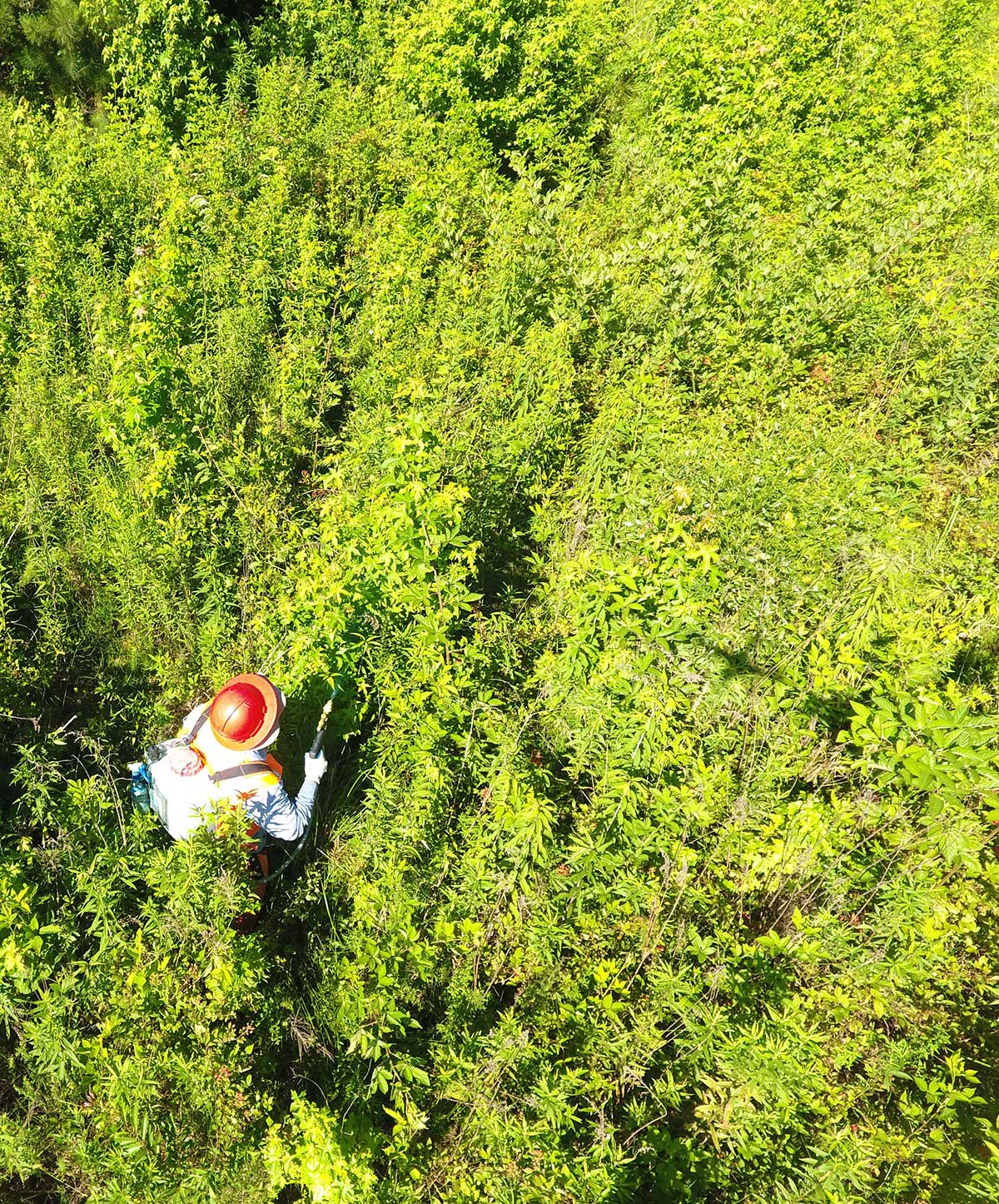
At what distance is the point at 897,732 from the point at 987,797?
1.89ft

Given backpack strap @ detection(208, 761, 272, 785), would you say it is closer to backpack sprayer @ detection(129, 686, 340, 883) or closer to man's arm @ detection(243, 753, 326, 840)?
man's arm @ detection(243, 753, 326, 840)

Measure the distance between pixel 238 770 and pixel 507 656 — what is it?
1576 mm

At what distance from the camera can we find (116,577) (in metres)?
4.86

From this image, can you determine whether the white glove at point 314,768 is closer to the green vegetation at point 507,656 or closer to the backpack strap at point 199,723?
the green vegetation at point 507,656

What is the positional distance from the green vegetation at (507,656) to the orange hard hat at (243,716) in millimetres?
476

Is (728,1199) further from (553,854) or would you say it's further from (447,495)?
(447,495)

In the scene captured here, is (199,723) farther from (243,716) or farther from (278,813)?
(278,813)

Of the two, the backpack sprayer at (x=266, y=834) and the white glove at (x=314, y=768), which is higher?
the white glove at (x=314, y=768)

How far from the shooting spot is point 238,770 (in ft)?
11.5

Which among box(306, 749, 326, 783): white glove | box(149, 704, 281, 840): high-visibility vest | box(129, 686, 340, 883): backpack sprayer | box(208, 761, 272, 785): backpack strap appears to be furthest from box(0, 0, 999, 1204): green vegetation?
box(208, 761, 272, 785): backpack strap

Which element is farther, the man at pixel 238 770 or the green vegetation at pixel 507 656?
the man at pixel 238 770

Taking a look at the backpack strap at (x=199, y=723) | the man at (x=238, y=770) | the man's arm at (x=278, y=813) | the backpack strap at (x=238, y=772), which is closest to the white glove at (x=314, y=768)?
the man at (x=238, y=770)

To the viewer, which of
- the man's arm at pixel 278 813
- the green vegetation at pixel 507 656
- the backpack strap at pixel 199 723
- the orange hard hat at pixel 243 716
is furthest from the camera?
the backpack strap at pixel 199 723

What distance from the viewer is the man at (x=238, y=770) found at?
3490 mm
